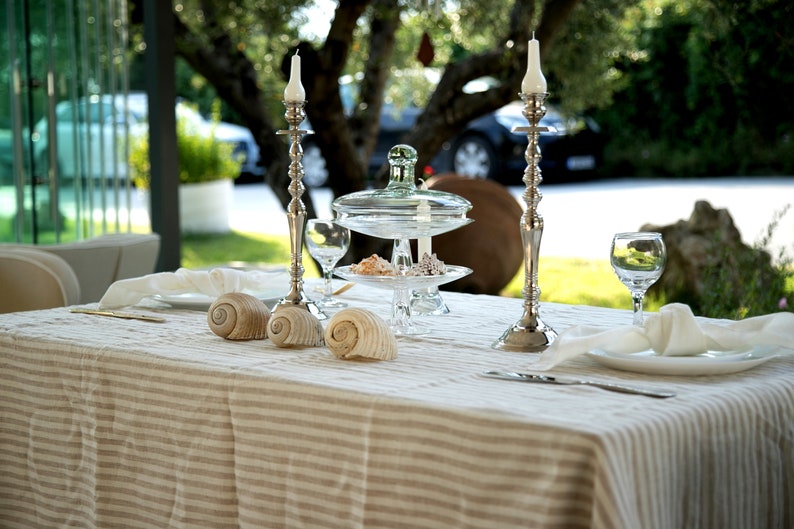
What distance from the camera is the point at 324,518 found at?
1.68m

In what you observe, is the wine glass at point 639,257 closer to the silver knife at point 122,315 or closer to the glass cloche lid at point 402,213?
the glass cloche lid at point 402,213

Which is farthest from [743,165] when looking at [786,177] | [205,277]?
[205,277]

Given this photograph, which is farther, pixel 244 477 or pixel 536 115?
pixel 536 115

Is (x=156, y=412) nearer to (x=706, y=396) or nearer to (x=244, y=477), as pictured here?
(x=244, y=477)

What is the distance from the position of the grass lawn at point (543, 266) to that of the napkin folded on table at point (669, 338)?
395 cm

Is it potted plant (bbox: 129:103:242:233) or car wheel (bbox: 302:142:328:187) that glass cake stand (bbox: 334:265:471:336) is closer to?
potted plant (bbox: 129:103:242:233)

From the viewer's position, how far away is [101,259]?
3.99 metres

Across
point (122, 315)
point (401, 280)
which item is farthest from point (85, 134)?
point (401, 280)

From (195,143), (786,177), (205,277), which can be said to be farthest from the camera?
(786,177)

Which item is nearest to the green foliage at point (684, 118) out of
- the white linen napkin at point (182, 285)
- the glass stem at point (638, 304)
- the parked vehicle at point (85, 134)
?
the parked vehicle at point (85, 134)

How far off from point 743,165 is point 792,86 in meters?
1.86

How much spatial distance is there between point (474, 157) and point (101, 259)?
829cm

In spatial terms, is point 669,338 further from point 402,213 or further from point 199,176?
point 199,176

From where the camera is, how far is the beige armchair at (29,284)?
136 inches
